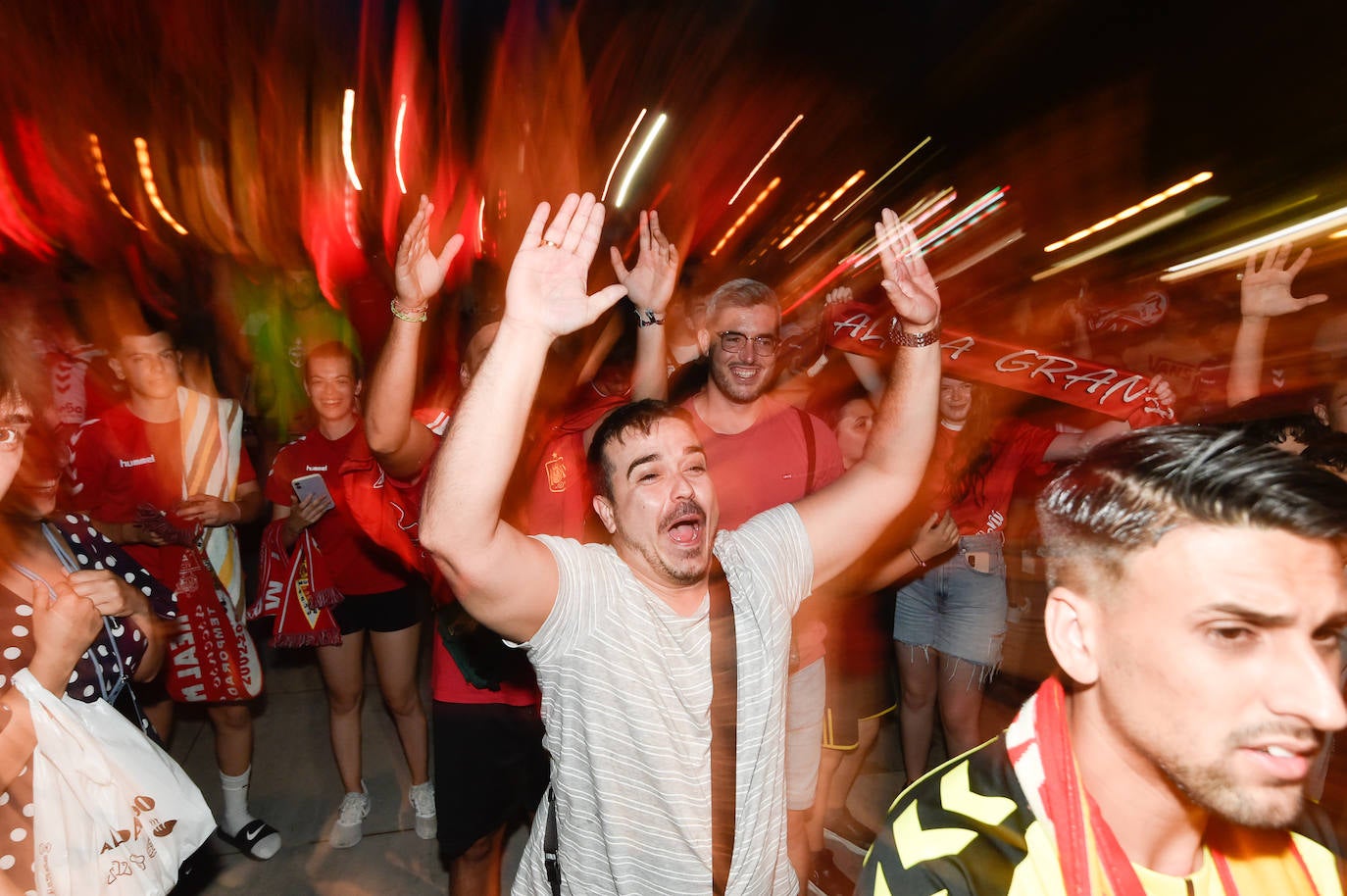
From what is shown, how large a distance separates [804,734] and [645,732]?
1599mm

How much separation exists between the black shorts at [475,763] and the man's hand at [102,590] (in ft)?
3.91

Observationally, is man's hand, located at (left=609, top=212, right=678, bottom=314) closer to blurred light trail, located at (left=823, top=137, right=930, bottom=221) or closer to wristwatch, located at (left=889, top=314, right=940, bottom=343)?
wristwatch, located at (left=889, top=314, right=940, bottom=343)

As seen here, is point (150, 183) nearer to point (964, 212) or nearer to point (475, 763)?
point (964, 212)

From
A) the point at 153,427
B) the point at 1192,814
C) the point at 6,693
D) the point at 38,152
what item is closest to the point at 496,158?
the point at 38,152

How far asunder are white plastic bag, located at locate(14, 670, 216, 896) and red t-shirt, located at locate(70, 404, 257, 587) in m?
1.81

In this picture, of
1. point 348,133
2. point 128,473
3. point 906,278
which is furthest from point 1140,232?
point 128,473

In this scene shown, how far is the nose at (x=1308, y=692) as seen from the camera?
3.98ft

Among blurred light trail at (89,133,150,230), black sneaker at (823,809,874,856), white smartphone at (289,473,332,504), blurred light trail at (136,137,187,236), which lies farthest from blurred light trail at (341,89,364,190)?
black sneaker at (823,809,874,856)

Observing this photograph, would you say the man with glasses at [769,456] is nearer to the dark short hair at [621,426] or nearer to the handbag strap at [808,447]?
the handbag strap at [808,447]

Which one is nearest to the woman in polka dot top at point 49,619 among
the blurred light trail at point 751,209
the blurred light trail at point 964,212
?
the blurred light trail at point 964,212

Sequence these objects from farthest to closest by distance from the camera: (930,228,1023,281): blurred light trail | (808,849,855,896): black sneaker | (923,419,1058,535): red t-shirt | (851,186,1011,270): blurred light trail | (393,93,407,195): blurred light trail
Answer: (393,93,407,195): blurred light trail → (851,186,1011,270): blurred light trail → (930,228,1023,281): blurred light trail → (923,419,1058,535): red t-shirt → (808,849,855,896): black sneaker

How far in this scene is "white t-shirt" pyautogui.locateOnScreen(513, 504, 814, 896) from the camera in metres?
1.96

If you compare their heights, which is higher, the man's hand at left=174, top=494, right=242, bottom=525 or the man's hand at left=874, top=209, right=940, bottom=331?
the man's hand at left=874, top=209, right=940, bottom=331

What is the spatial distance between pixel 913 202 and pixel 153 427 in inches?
471
